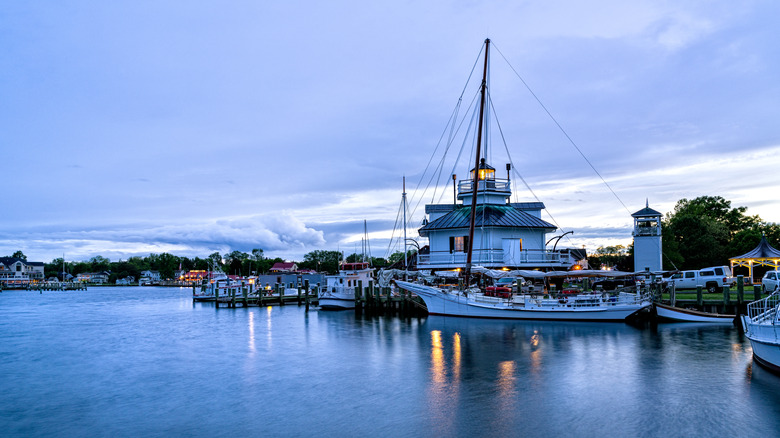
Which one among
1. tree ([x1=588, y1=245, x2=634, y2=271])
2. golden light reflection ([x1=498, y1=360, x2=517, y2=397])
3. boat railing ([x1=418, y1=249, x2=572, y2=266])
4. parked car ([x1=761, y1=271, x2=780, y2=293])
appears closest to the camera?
golden light reflection ([x1=498, y1=360, x2=517, y2=397])

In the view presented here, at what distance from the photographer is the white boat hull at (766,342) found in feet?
59.5

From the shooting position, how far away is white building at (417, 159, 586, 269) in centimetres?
4600

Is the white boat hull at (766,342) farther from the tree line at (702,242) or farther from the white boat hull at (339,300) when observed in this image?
the tree line at (702,242)

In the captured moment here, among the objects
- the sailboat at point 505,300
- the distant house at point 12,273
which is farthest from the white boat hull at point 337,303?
the distant house at point 12,273

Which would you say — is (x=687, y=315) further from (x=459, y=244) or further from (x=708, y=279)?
(x=459, y=244)

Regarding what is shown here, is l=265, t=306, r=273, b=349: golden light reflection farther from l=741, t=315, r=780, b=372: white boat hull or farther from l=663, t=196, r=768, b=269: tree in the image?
l=663, t=196, r=768, b=269: tree

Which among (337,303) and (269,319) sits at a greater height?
(337,303)

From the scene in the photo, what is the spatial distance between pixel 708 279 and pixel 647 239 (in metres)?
6.51

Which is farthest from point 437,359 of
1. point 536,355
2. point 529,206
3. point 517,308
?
point 529,206

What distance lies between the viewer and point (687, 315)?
3503cm

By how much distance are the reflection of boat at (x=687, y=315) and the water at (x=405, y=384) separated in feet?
3.13

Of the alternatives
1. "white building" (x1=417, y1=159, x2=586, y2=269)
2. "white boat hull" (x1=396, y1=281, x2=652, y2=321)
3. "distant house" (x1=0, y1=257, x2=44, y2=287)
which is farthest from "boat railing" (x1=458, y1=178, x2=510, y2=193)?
"distant house" (x1=0, y1=257, x2=44, y2=287)

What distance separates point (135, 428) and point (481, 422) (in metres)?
10.9

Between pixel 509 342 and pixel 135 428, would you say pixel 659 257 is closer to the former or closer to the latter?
pixel 509 342
